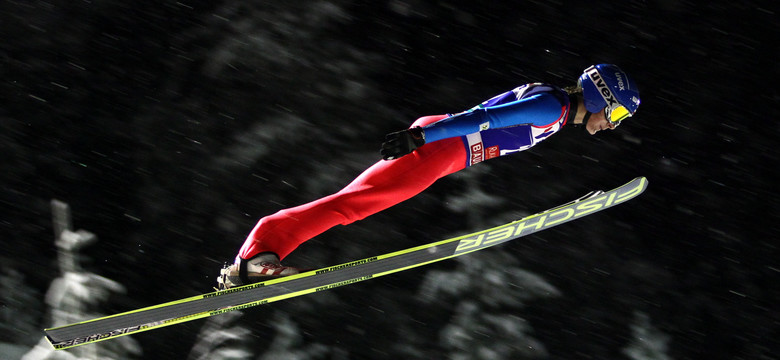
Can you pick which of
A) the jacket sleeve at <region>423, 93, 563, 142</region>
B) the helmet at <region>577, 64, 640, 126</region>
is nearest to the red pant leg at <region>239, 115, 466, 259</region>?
the jacket sleeve at <region>423, 93, 563, 142</region>

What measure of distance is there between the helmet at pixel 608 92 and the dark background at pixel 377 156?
8.60 feet

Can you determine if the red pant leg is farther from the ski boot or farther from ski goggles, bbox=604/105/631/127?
ski goggles, bbox=604/105/631/127

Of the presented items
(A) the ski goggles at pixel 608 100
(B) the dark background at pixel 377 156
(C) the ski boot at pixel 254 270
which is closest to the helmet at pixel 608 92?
(A) the ski goggles at pixel 608 100

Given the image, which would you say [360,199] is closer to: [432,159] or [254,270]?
[432,159]

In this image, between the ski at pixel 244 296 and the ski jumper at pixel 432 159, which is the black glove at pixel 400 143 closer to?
the ski jumper at pixel 432 159

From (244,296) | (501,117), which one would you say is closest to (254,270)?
(244,296)

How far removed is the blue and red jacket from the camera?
3.01 meters

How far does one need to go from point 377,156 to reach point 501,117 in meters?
3.07

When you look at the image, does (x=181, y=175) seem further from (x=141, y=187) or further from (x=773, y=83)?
(x=773, y=83)

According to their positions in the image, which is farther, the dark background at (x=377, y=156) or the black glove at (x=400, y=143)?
the dark background at (x=377, y=156)

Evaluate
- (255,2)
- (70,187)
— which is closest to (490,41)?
(255,2)

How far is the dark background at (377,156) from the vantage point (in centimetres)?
596

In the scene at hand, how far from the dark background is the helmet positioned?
262 centimetres

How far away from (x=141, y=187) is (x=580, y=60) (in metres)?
3.61
